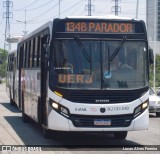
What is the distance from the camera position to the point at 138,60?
1309 cm

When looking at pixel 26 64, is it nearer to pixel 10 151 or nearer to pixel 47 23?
pixel 47 23

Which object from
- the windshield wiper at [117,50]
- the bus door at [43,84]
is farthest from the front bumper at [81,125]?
the windshield wiper at [117,50]

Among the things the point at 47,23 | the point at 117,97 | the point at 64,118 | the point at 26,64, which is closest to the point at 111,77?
the point at 117,97

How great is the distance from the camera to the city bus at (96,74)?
12.6m

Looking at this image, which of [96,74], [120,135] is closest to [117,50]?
[96,74]

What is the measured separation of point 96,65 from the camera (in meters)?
12.8

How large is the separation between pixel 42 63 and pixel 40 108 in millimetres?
1254

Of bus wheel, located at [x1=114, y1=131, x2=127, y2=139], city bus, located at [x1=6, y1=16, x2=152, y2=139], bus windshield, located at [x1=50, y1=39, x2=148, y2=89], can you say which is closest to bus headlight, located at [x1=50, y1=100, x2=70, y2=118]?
city bus, located at [x1=6, y1=16, x2=152, y2=139]

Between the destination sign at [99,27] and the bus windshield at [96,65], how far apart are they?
1.02ft

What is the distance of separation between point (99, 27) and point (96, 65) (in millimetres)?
1022

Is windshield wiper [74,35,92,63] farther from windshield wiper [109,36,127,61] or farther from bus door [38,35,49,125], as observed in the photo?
bus door [38,35,49,125]

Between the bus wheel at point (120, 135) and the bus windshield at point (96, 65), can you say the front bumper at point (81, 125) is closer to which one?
the bus windshield at point (96, 65)

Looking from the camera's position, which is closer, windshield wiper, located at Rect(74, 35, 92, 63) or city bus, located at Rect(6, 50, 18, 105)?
windshield wiper, located at Rect(74, 35, 92, 63)

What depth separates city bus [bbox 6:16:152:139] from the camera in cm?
1260
